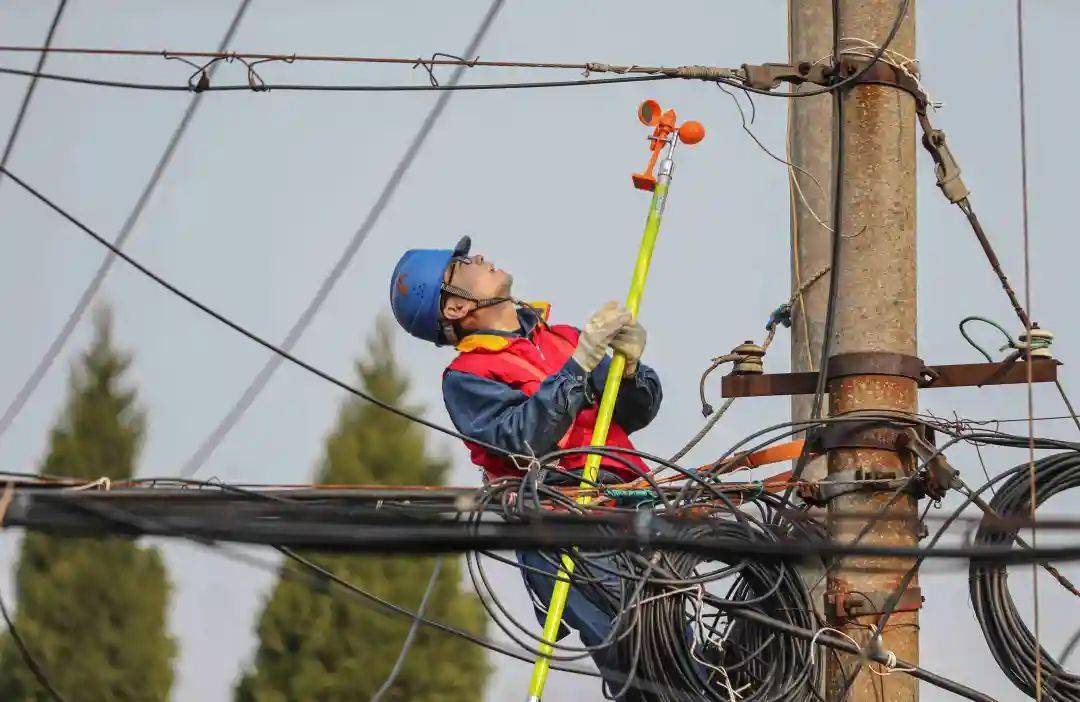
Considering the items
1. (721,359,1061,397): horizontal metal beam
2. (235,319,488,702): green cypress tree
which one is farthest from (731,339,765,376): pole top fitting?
(235,319,488,702): green cypress tree

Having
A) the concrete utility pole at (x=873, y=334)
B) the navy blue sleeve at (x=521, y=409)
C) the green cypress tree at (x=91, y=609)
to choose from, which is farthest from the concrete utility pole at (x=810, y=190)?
the green cypress tree at (x=91, y=609)

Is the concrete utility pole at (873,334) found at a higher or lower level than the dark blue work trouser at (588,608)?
higher

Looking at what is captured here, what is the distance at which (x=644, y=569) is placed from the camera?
629 centimetres

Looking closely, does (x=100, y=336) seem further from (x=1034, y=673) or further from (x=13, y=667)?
(x=1034, y=673)

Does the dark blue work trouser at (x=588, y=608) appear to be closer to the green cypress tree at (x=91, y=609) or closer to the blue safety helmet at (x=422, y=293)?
the blue safety helmet at (x=422, y=293)

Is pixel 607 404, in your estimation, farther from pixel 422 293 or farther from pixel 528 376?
pixel 422 293

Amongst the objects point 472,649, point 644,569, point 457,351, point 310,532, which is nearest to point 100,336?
point 472,649

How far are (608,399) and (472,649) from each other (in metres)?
9.83

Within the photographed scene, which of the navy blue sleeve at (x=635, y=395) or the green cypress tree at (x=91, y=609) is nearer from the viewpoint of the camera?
the navy blue sleeve at (x=635, y=395)

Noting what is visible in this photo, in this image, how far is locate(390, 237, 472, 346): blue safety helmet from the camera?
7.69 m

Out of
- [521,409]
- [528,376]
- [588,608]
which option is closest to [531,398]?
[521,409]

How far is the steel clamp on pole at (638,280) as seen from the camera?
258 inches

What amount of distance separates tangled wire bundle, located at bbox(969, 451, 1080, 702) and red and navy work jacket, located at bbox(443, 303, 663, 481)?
1254 millimetres

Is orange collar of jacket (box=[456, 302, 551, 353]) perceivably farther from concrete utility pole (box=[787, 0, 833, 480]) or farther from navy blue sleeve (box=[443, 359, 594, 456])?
concrete utility pole (box=[787, 0, 833, 480])
